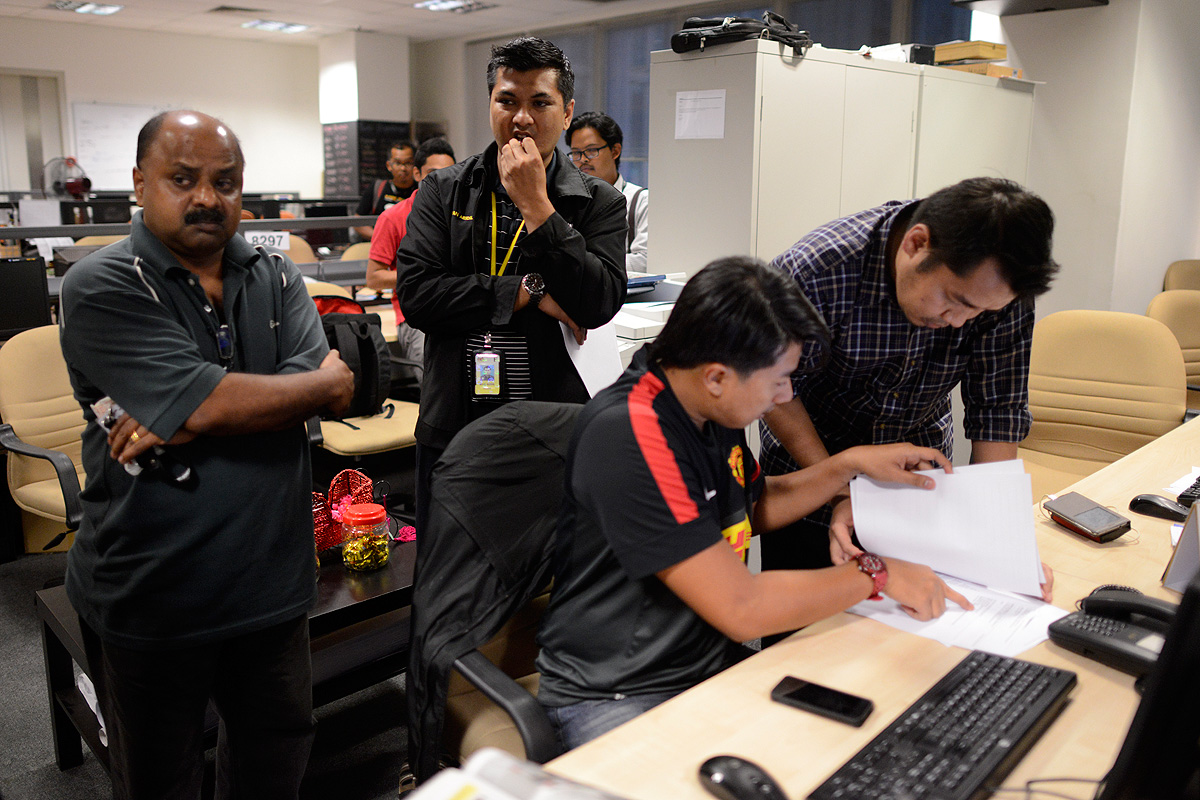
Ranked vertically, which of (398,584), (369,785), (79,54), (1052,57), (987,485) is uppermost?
(79,54)

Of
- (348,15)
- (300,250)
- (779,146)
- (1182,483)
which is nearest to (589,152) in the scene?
(779,146)

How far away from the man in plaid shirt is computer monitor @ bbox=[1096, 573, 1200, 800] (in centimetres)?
67

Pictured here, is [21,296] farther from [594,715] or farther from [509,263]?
[594,715]

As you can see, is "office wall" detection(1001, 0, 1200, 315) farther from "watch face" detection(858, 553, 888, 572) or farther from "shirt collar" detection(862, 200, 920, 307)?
"watch face" detection(858, 553, 888, 572)

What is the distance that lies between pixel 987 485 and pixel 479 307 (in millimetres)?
989

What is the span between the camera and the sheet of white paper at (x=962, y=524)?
1.38 metres

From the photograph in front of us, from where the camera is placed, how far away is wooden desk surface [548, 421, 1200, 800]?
3.21 feet

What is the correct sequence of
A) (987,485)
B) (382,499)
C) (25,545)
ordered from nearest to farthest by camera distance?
1. (987,485)
2. (382,499)
3. (25,545)

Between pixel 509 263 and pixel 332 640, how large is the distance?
3.44ft

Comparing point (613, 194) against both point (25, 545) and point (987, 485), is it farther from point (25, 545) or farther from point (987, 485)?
point (25, 545)

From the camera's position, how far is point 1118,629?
126 centimetres

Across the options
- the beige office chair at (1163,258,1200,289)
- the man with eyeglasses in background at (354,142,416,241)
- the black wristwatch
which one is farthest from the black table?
the beige office chair at (1163,258,1200,289)

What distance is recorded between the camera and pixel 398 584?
6.70 feet

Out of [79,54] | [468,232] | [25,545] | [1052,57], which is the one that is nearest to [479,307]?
[468,232]
